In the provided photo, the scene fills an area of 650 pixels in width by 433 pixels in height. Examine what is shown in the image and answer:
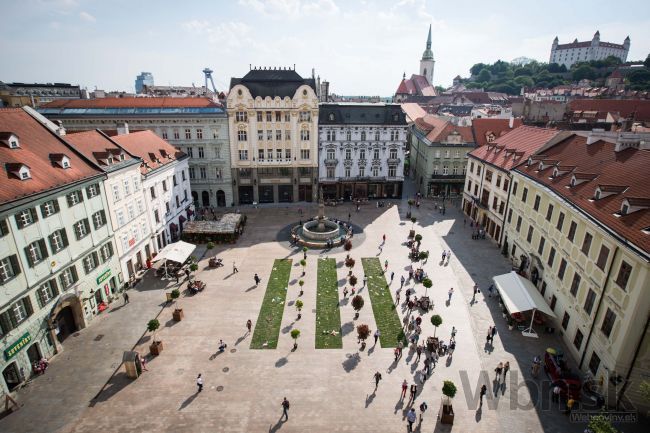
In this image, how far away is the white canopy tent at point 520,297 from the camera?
32.6 meters

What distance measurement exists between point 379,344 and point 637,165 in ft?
86.7

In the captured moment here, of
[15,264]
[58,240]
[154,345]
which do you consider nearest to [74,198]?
[58,240]

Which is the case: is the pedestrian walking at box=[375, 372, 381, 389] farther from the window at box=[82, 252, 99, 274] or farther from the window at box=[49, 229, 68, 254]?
the window at box=[82, 252, 99, 274]

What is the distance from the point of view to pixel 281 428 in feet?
76.2

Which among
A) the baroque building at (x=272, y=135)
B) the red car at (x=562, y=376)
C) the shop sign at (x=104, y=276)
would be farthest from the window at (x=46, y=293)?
the red car at (x=562, y=376)

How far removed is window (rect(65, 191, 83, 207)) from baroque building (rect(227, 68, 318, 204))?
3311 cm

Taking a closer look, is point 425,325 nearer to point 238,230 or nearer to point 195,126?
point 238,230

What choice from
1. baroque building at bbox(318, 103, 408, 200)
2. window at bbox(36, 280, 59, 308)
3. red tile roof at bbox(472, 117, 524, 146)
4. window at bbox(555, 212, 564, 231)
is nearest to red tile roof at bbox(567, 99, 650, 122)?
red tile roof at bbox(472, 117, 524, 146)

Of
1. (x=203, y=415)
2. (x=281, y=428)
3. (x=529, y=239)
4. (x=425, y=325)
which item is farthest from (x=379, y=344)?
(x=529, y=239)

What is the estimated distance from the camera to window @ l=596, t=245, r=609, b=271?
87.9 ft

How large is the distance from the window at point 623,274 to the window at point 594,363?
583cm

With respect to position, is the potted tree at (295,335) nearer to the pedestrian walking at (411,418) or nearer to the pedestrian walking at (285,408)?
the pedestrian walking at (285,408)

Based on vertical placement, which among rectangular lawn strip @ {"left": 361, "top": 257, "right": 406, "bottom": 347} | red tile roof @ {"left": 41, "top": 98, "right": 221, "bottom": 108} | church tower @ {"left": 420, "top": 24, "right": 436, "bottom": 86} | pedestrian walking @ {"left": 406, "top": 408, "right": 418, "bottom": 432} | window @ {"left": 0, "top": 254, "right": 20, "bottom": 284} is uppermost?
church tower @ {"left": 420, "top": 24, "right": 436, "bottom": 86}

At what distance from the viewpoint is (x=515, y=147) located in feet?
172
